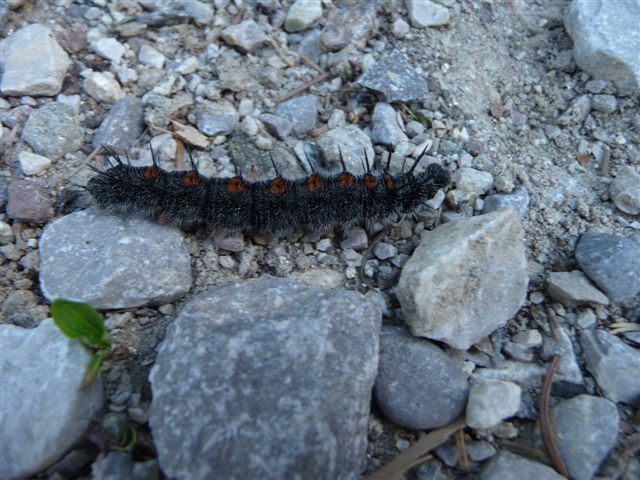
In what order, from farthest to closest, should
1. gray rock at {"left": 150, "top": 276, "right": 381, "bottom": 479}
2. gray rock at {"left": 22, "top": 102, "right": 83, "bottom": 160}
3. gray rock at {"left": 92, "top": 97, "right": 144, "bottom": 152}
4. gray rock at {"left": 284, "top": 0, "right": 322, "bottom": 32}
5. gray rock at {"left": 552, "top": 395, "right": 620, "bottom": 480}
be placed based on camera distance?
gray rock at {"left": 284, "top": 0, "right": 322, "bottom": 32} → gray rock at {"left": 92, "top": 97, "right": 144, "bottom": 152} → gray rock at {"left": 22, "top": 102, "right": 83, "bottom": 160} → gray rock at {"left": 552, "top": 395, "right": 620, "bottom": 480} → gray rock at {"left": 150, "top": 276, "right": 381, "bottom": 479}

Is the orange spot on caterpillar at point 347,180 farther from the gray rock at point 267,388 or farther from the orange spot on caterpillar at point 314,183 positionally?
the gray rock at point 267,388

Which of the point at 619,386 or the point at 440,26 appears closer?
the point at 619,386

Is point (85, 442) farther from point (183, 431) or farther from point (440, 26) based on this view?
point (440, 26)

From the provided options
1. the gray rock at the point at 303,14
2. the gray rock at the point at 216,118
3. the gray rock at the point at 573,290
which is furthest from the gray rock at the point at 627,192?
the gray rock at the point at 216,118

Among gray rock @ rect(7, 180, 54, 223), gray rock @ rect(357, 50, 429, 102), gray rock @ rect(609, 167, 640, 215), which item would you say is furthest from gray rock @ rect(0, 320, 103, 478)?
gray rock @ rect(609, 167, 640, 215)

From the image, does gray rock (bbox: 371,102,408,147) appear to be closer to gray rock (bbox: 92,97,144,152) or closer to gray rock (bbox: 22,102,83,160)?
gray rock (bbox: 92,97,144,152)

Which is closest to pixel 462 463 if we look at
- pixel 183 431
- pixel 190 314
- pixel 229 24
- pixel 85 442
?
pixel 183 431
